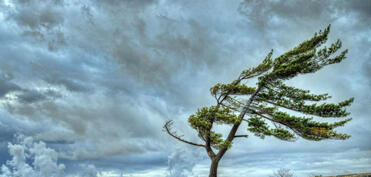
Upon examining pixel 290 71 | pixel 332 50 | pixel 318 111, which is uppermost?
pixel 332 50

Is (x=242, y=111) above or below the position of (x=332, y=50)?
below

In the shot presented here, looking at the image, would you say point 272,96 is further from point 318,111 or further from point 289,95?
point 318,111

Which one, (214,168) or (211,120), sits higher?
(211,120)

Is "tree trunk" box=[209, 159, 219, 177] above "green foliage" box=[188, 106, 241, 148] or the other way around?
the other way around

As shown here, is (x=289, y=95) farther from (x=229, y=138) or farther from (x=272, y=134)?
(x=229, y=138)

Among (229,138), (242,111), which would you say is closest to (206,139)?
(229,138)

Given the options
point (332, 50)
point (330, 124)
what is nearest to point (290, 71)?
point (332, 50)

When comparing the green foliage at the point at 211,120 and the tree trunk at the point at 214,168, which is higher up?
the green foliage at the point at 211,120

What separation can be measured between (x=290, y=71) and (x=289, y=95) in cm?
199

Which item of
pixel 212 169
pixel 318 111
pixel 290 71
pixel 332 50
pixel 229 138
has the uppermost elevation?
pixel 332 50

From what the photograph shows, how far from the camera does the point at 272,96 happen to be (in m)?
19.9

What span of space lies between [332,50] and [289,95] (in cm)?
452

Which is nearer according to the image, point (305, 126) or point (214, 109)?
point (305, 126)

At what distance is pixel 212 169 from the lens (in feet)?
62.2
